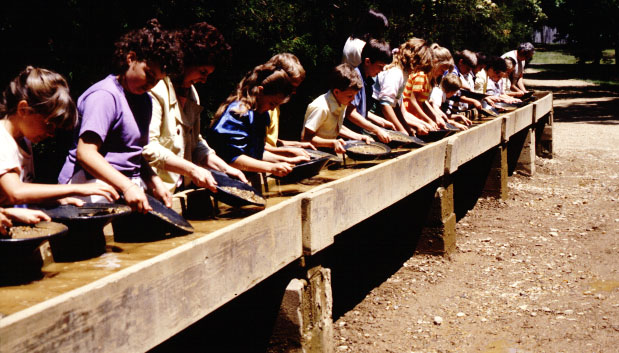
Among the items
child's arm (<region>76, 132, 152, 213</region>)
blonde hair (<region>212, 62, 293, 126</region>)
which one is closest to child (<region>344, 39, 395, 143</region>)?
blonde hair (<region>212, 62, 293, 126</region>)

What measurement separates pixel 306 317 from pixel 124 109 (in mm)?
1606

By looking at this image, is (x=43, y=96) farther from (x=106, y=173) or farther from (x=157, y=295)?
(x=157, y=295)

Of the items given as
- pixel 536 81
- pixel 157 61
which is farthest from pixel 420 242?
pixel 536 81

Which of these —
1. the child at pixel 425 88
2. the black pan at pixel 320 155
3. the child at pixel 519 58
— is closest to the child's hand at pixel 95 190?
the black pan at pixel 320 155

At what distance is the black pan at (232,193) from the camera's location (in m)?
3.79

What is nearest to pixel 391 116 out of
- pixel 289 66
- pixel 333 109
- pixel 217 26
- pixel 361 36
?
pixel 361 36

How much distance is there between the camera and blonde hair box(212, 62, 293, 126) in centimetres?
454

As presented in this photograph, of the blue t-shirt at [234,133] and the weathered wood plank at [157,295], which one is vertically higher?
the blue t-shirt at [234,133]

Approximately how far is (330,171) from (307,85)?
442 cm

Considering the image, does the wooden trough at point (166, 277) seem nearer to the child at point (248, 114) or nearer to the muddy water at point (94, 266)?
the muddy water at point (94, 266)

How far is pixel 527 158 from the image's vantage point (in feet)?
38.0

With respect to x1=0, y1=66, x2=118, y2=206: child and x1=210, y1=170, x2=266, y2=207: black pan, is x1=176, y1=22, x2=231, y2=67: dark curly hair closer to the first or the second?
x1=210, y1=170, x2=266, y2=207: black pan

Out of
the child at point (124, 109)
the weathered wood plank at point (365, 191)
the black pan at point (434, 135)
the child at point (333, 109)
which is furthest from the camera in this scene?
the black pan at point (434, 135)

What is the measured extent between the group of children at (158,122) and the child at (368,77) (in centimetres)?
1
